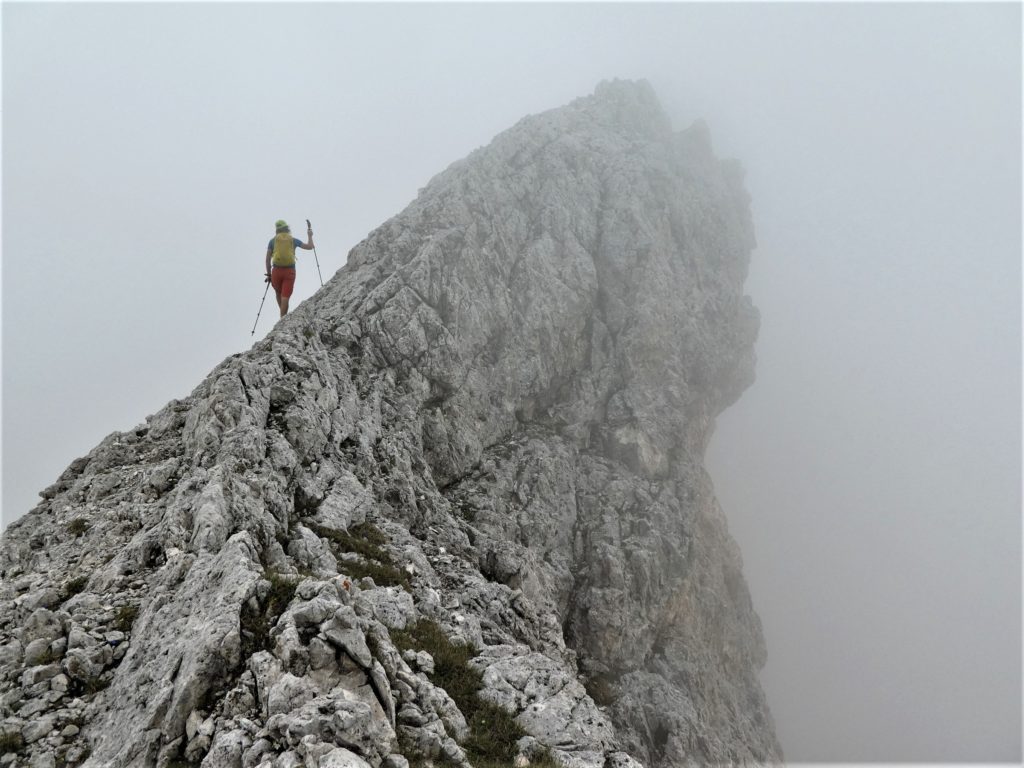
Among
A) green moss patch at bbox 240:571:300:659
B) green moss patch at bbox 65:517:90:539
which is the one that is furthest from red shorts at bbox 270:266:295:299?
green moss patch at bbox 240:571:300:659

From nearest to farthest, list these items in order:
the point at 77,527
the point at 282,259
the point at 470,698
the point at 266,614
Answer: the point at 266,614 < the point at 470,698 < the point at 77,527 < the point at 282,259

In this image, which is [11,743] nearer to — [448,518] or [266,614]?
[266,614]

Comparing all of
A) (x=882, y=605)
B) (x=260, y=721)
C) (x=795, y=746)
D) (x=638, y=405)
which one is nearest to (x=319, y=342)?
(x=260, y=721)

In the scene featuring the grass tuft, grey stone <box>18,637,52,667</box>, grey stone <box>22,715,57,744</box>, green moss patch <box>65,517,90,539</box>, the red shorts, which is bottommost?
the grass tuft

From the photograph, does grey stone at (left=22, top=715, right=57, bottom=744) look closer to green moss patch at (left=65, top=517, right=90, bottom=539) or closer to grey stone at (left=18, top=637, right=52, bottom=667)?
grey stone at (left=18, top=637, right=52, bottom=667)

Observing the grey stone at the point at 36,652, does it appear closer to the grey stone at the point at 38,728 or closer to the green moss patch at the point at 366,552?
the grey stone at the point at 38,728

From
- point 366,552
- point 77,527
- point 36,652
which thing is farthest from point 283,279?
point 36,652

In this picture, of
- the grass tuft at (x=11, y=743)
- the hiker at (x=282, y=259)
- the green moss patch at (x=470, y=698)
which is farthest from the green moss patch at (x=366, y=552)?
the hiker at (x=282, y=259)

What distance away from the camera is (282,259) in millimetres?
25344

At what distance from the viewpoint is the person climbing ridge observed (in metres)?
24.9

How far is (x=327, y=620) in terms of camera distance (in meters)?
10.2

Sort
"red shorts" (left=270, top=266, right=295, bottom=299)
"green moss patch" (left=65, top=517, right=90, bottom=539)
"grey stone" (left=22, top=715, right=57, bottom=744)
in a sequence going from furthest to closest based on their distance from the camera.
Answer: "red shorts" (left=270, top=266, right=295, bottom=299) → "green moss patch" (left=65, top=517, right=90, bottom=539) → "grey stone" (left=22, top=715, right=57, bottom=744)

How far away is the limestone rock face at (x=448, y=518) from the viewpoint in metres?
9.78

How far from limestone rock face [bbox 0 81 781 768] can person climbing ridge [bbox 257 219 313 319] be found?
1.90 m
